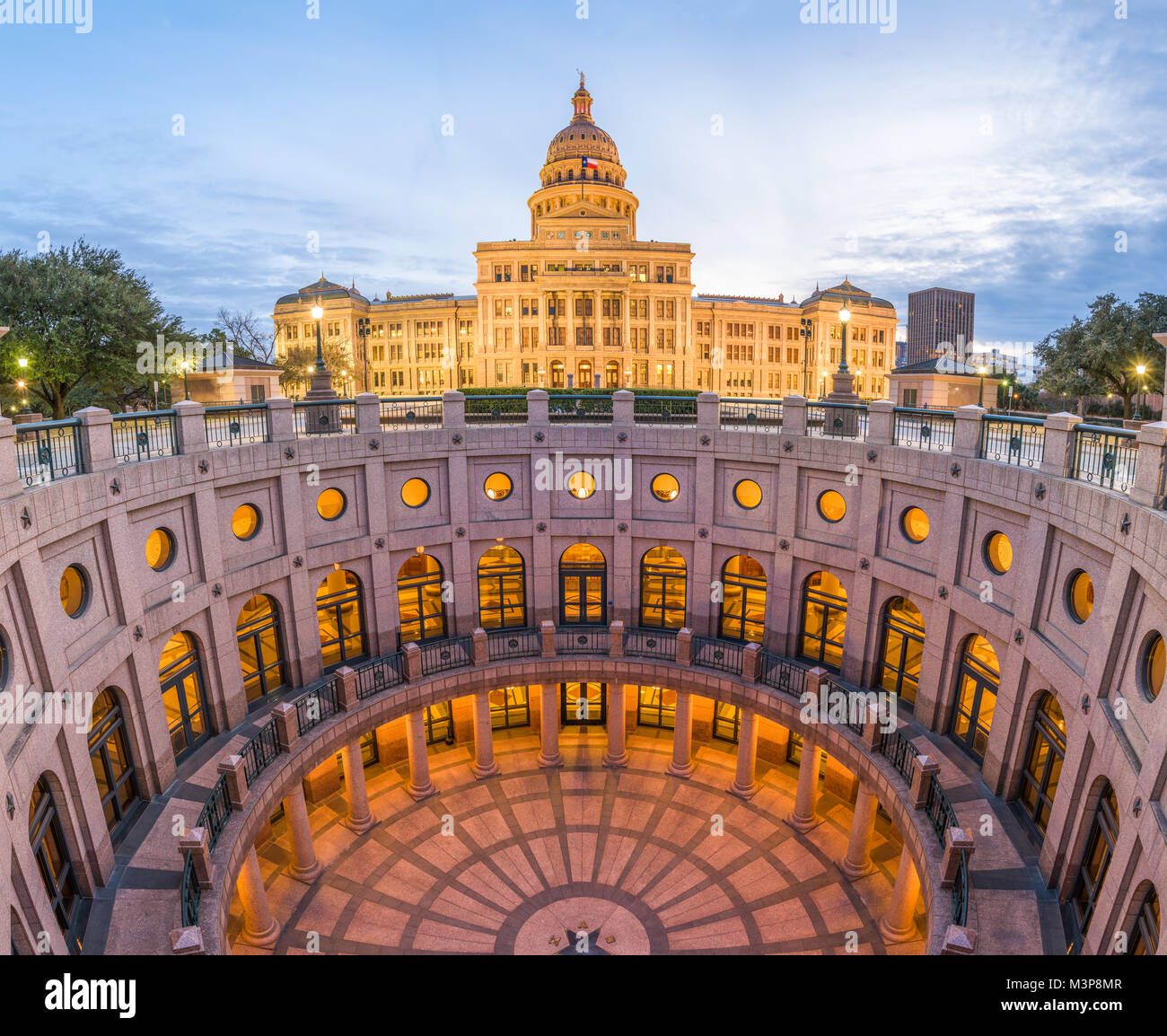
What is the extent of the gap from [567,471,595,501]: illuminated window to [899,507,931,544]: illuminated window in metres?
10.3

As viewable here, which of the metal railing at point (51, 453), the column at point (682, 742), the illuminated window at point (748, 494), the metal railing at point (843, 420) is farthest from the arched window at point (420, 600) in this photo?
the metal railing at point (843, 420)

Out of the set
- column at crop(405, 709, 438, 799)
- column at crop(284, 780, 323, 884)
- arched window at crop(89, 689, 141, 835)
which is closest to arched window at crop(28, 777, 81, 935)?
arched window at crop(89, 689, 141, 835)

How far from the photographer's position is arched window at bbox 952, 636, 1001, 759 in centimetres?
1677

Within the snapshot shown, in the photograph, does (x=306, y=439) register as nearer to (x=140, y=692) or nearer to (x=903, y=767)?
(x=140, y=692)

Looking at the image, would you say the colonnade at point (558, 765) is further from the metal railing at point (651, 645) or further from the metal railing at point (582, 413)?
the metal railing at point (582, 413)

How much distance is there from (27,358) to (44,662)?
62.2ft

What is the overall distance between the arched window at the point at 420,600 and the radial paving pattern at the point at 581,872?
518 cm

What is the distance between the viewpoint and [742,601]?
2359cm

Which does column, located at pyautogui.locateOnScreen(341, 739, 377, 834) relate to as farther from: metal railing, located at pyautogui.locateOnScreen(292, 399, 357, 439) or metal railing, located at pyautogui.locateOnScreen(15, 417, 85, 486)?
metal railing, located at pyautogui.locateOnScreen(15, 417, 85, 486)

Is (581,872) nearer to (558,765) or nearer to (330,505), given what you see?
(558,765)

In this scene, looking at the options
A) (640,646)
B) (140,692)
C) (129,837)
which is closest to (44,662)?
(140,692)

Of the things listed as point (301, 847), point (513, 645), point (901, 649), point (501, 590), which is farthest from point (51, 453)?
point (901, 649)

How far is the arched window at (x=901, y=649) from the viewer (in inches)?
766

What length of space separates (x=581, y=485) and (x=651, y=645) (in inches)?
246
